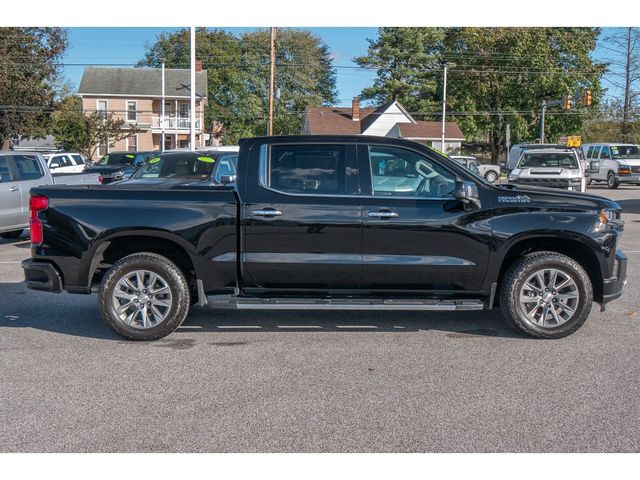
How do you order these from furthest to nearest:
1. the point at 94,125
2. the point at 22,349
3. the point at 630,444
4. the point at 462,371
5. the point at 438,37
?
the point at 438,37, the point at 94,125, the point at 22,349, the point at 462,371, the point at 630,444

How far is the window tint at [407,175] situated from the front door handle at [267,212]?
95cm

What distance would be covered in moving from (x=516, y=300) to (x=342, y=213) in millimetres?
1849

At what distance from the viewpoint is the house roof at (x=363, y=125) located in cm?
6194

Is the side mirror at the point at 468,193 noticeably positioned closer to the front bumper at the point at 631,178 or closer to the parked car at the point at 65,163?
the parked car at the point at 65,163

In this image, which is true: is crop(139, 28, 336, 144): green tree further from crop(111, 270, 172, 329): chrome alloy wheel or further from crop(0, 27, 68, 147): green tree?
crop(111, 270, 172, 329): chrome alloy wheel

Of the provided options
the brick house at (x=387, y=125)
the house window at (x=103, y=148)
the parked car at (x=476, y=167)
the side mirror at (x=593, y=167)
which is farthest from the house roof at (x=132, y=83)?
the side mirror at (x=593, y=167)

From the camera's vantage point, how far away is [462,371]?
19.1 feet

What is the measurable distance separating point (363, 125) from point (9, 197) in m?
52.3

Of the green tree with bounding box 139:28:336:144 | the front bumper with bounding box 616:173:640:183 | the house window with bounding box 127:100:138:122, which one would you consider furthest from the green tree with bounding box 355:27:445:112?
the front bumper with bounding box 616:173:640:183

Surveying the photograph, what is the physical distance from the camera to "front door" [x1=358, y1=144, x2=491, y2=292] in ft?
21.7

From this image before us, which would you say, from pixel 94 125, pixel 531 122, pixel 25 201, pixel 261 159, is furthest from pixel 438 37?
pixel 261 159

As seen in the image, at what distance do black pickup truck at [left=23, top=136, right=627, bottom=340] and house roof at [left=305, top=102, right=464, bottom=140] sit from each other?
2149 inches

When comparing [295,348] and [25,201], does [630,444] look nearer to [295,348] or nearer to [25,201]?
[295,348]

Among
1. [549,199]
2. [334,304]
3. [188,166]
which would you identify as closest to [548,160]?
[188,166]
